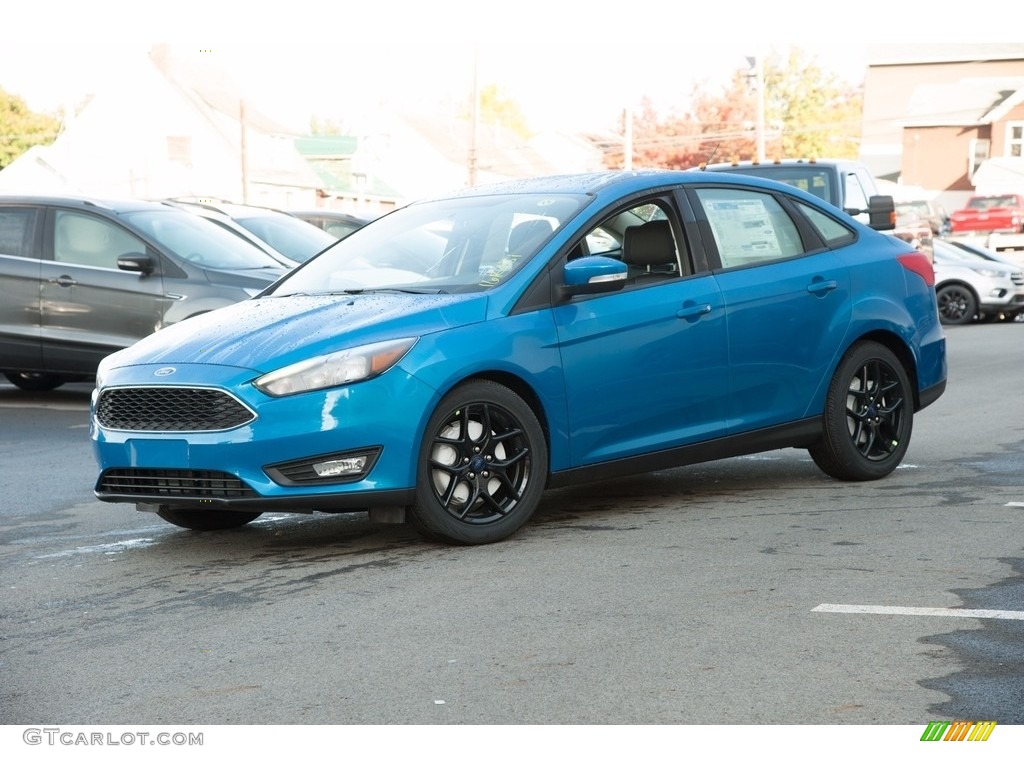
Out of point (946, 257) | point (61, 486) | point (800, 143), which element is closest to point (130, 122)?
point (800, 143)

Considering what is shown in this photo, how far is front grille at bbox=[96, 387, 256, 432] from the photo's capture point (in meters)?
6.73

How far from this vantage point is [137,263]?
13.3 metres

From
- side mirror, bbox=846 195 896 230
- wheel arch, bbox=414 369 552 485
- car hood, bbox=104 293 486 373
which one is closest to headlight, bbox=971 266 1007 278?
side mirror, bbox=846 195 896 230

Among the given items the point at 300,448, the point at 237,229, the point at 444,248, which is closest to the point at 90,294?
the point at 237,229

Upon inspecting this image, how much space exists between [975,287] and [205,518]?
19.1 metres

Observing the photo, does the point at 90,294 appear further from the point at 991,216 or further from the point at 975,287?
the point at 991,216

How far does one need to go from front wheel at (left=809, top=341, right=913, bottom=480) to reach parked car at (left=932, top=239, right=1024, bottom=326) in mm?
16405

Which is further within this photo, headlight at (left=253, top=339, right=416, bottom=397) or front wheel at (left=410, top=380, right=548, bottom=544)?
front wheel at (left=410, top=380, right=548, bottom=544)

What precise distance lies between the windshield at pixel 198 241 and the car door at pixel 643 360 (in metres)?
6.50

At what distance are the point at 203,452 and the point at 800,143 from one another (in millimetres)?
89038

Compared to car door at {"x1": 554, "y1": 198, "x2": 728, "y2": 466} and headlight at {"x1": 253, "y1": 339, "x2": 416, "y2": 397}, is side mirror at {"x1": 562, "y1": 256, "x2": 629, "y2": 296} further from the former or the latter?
headlight at {"x1": 253, "y1": 339, "x2": 416, "y2": 397}

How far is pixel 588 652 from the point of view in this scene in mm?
5219

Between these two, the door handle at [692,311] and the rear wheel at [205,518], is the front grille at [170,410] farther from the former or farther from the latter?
the door handle at [692,311]

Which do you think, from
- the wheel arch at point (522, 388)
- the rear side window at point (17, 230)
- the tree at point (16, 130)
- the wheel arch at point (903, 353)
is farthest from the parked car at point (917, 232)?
the tree at point (16, 130)
